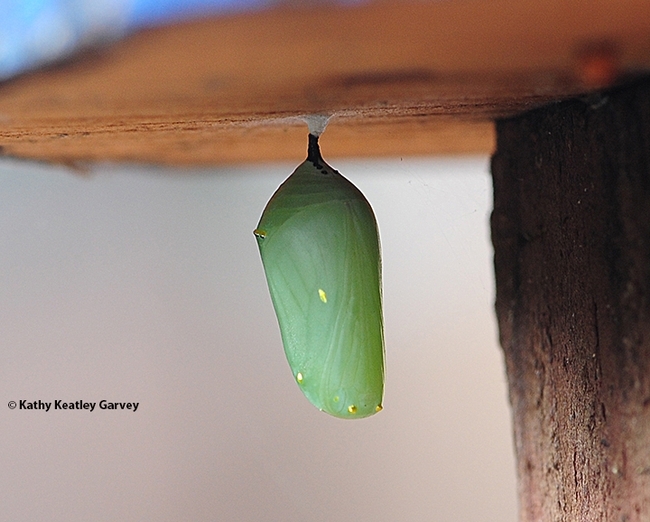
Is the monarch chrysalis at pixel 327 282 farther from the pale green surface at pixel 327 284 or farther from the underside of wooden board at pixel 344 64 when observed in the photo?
the underside of wooden board at pixel 344 64

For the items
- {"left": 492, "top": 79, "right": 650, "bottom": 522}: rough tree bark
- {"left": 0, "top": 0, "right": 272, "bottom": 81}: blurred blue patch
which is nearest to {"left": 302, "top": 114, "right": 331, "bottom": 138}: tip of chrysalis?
{"left": 492, "top": 79, "right": 650, "bottom": 522}: rough tree bark

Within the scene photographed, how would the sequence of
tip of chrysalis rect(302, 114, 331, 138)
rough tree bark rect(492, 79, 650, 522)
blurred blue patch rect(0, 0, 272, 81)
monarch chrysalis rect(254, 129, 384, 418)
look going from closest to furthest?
blurred blue patch rect(0, 0, 272, 81) < rough tree bark rect(492, 79, 650, 522) < tip of chrysalis rect(302, 114, 331, 138) < monarch chrysalis rect(254, 129, 384, 418)

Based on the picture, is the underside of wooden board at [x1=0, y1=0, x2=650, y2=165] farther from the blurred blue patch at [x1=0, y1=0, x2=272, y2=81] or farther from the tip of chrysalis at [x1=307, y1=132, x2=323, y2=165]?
the tip of chrysalis at [x1=307, y1=132, x2=323, y2=165]

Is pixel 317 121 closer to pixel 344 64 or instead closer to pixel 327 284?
pixel 327 284

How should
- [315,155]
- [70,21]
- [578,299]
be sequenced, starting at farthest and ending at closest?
[315,155]
[578,299]
[70,21]

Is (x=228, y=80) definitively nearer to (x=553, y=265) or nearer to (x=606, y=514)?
(x=553, y=265)

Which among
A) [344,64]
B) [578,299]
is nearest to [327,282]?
[578,299]

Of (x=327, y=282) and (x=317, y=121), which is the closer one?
(x=317, y=121)
